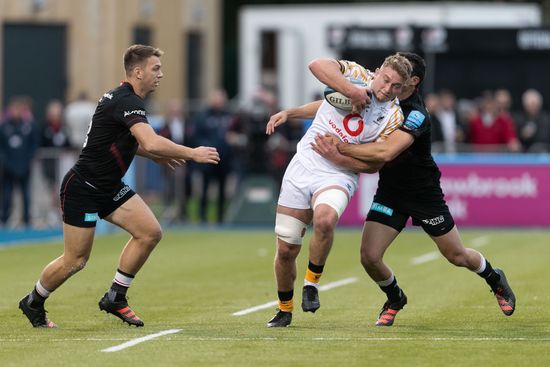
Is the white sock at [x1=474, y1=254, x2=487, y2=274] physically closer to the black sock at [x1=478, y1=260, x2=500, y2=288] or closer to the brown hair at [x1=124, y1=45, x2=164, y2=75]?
the black sock at [x1=478, y1=260, x2=500, y2=288]

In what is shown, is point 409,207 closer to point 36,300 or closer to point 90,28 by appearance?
point 36,300

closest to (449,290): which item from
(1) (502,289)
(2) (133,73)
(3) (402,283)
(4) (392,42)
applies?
(3) (402,283)

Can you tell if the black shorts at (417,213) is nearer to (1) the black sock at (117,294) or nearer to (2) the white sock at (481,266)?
(2) the white sock at (481,266)

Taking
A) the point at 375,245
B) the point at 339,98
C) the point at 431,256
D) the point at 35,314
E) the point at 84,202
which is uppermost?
the point at 339,98

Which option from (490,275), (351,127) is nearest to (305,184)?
(351,127)

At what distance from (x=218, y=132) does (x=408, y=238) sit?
15.0 feet

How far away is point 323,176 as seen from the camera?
1168cm

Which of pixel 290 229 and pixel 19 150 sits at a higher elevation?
pixel 290 229

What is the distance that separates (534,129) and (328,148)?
53.8 feet

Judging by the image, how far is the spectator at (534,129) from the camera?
1075 inches

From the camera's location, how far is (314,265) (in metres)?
11.7

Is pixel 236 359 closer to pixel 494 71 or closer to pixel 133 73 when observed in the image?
pixel 133 73

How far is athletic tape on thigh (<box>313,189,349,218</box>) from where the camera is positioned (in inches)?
450

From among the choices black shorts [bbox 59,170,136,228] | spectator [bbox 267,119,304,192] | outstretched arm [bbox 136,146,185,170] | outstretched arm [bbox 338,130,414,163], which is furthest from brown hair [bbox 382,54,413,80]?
spectator [bbox 267,119,304,192]
